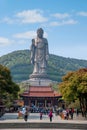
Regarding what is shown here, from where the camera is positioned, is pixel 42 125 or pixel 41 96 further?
pixel 41 96

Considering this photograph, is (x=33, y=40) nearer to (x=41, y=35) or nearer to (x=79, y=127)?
(x=41, y=35)

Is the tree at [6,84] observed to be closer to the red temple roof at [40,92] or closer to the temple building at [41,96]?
the temple building at [41,96]

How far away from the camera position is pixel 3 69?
6550 centimetres

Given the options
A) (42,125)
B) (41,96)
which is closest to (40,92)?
(41,96)


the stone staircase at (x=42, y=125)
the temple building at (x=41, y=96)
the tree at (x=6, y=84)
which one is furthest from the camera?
the temple building at (x=41, y=96)

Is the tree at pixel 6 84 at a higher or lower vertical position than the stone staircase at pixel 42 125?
higher

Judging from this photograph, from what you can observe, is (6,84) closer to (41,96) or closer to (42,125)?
(42,125)

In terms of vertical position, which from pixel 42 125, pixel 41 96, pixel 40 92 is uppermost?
pixel 40 92

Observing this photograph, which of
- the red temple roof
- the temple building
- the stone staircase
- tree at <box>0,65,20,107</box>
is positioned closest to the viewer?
the stone staircase

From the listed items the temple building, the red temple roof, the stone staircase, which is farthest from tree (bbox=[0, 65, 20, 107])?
the red temple roof

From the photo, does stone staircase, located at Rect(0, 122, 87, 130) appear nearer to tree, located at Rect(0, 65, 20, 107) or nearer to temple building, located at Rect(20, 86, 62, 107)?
tree, located at Rect(0, 65, 20, 107)

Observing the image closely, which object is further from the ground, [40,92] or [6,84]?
[40,92]

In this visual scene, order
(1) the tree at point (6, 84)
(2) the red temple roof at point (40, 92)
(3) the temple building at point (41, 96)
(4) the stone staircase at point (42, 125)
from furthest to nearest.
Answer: (2) the red temple roof at point (40, 92) < (3) the temple building at point (41, 96) < (1) the tree at point (6, 84) < (4) the stone staircase at point (42, 125)

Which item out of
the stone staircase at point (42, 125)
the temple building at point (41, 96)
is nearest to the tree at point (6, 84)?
the stone staircase at point (42, 125)
